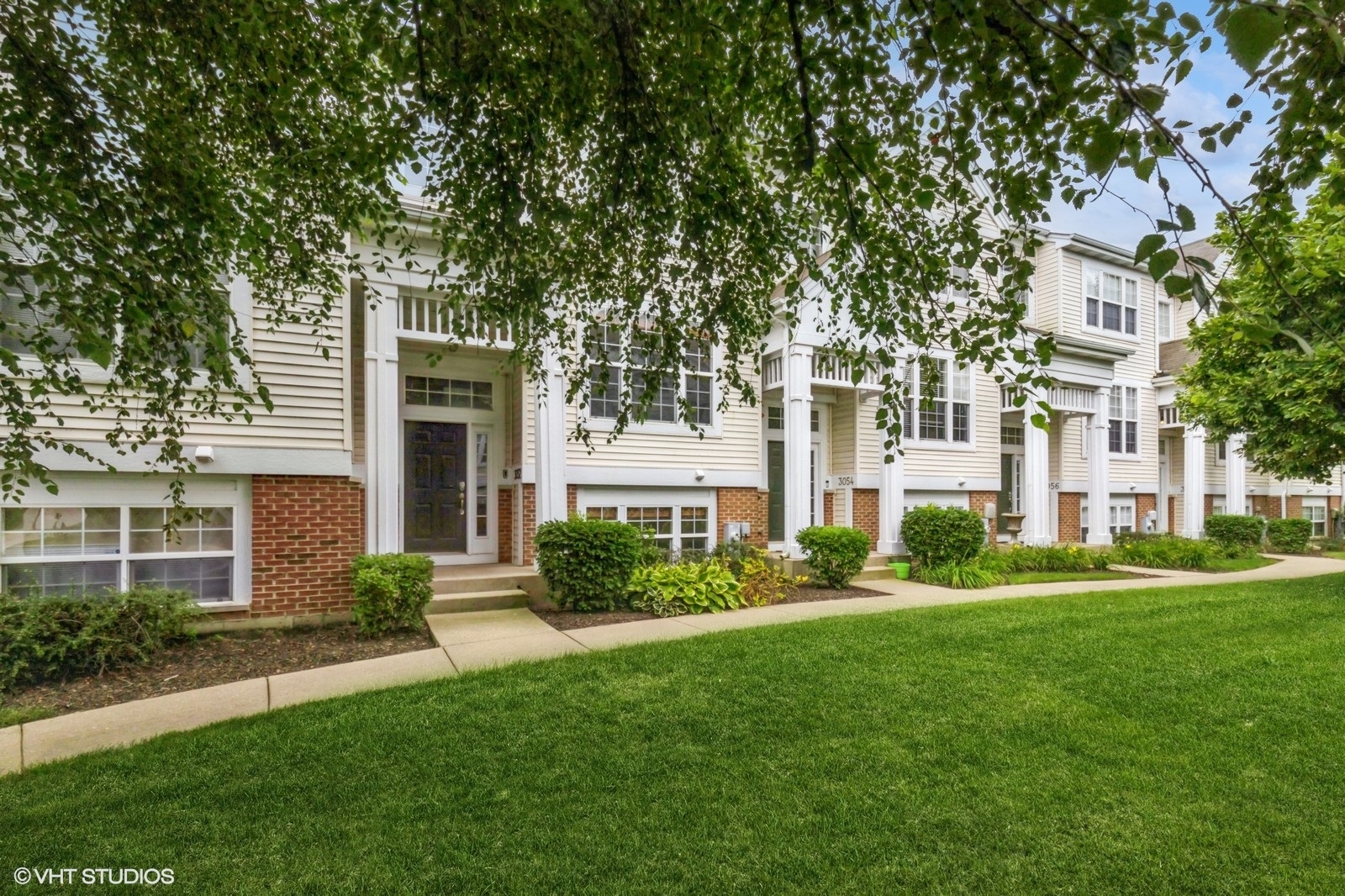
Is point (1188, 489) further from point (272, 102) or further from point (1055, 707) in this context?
point (272, 102)

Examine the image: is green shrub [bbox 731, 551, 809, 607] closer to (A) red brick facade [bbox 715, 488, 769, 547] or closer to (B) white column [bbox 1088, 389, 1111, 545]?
(A) red brick facade [bbox 715, 488, 769, 547]

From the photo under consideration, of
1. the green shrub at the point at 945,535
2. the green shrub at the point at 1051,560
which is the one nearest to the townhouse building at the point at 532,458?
the green shrub at the point at 945,535

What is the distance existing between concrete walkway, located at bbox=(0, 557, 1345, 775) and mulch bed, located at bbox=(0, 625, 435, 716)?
0.25m

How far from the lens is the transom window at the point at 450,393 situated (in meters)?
9.24

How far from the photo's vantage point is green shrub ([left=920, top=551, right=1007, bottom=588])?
10133 millimetres

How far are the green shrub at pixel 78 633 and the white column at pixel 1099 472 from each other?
16042mm

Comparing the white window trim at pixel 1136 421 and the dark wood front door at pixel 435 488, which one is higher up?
the white window trim at pixel 1136 421

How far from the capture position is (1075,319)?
15.7 m

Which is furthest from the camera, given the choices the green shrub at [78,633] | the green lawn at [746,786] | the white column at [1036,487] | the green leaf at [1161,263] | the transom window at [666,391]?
the white column at [1036,487]

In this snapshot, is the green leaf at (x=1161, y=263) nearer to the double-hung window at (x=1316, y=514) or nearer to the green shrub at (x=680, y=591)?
the green shrub at (x=680, y=591)

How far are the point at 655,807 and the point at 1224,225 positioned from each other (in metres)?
10.1

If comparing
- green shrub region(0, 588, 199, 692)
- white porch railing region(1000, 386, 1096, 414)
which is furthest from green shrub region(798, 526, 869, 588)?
green shrub region(0, 588, 199, 692)

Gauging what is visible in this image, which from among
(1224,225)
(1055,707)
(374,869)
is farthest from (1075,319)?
(374,869)

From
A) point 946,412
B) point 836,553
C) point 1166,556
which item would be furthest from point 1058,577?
point 836,553
